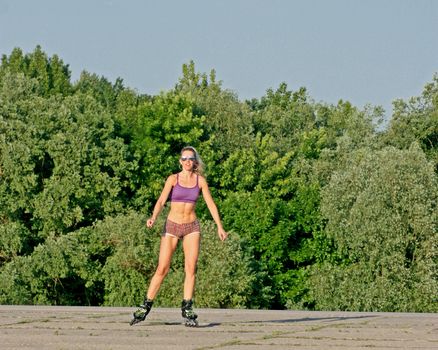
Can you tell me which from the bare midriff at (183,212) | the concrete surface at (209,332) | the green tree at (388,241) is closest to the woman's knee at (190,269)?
the bare midriff at (183,212)

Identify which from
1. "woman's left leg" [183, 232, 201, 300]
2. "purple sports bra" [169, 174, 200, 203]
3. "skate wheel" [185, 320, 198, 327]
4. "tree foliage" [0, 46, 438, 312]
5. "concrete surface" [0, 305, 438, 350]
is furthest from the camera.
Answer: "tree foliage" [0, 46, 438, 312]

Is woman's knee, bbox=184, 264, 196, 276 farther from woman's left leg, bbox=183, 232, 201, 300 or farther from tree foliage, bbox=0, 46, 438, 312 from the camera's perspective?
tree foliage, bbox=0, 46, 438, 312

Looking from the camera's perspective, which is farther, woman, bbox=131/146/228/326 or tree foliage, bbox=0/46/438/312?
tree foliage, bbox=0/46/438/312

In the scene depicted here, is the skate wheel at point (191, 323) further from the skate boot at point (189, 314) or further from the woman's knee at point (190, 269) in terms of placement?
the woman's knee at point (190, 269)

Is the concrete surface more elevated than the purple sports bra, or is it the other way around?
the purple sports bra

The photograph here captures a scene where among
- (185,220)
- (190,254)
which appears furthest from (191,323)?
(185,220)

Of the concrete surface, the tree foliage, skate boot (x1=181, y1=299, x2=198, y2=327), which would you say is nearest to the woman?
skate boot (x1=181, y1=299, x2=198, y2=327)

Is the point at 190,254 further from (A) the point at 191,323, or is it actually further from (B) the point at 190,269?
(A) the point at 191,323

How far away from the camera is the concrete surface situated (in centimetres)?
1273

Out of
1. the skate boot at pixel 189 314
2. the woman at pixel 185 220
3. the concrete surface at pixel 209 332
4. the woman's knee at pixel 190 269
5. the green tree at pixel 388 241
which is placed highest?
the green tree at pixel 388 241

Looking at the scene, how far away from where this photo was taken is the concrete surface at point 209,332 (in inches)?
501

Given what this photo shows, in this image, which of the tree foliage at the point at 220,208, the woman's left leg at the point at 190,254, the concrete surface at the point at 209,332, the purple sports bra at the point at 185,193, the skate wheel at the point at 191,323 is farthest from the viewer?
the tree foliage at the point at 220,208

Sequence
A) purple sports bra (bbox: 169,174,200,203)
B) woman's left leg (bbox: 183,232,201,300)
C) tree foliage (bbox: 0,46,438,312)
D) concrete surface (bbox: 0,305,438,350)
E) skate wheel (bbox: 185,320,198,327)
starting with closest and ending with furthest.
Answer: concrete surface (bbox: 0,305,438,350) → skate wheel (bbox: 185,320,198,327) → purple sports bra (bbox: 169,174,200,203) → woman's left leg (bbox: 183,232,201,300) → tree foliage (bbox: 0,46,438,312)

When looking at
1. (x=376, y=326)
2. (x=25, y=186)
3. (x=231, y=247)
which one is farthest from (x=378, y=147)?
(x=376, y=326)
